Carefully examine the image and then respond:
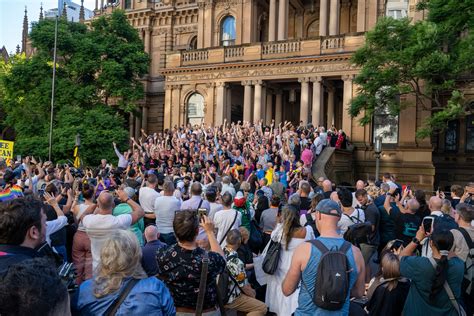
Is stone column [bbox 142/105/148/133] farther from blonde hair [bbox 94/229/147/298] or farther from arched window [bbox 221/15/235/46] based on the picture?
blonde hair [bbox 94/229/147/298]

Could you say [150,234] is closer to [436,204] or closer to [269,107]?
[436,204]

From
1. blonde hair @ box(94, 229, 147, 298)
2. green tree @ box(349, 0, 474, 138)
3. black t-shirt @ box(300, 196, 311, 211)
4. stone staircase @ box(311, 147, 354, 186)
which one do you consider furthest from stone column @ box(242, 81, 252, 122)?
blonde hair @ box(94, 229, 147, 298)

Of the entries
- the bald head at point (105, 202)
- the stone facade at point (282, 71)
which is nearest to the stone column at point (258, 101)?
the stone facade at point (282, 71)

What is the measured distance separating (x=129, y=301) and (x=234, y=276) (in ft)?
7.58

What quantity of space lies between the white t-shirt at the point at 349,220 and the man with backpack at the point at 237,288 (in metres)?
1.86

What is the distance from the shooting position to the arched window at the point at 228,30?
34.1 meters

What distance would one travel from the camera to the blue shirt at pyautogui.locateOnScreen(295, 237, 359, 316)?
3.95 meters

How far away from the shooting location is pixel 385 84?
74.5 ft

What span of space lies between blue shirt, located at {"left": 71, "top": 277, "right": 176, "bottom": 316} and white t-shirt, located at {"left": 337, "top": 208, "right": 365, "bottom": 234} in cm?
400

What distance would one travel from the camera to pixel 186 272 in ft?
13.5

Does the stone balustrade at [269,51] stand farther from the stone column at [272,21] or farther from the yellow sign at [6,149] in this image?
the yellow sign at [6,149]

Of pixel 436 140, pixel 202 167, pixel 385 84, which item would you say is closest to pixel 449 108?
pixel 385 84

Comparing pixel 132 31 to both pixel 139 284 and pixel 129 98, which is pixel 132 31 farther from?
pixel 139 284

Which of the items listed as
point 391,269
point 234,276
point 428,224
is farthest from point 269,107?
point 391,269
